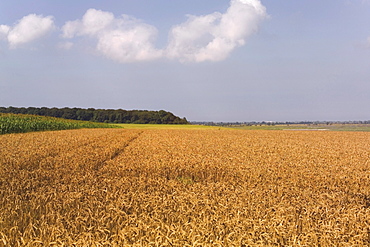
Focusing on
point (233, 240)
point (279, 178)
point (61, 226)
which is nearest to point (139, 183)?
point (61, 226)

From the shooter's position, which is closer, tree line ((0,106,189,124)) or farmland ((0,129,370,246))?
farmland ((0,129,370,246))

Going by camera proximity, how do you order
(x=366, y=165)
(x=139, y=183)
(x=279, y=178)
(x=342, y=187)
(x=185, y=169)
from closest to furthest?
(x=139, y=183) < (x=342, y=187) < (x=279, y=178) < (x=185, y=169) < (x=366, y=165)

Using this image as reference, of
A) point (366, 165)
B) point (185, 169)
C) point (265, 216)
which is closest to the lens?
point (265, 216)

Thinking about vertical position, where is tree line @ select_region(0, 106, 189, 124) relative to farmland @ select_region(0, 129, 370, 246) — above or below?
above

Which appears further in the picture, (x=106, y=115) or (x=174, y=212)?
(x=106, y=115)

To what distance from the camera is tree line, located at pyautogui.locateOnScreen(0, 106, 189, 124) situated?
92.9m

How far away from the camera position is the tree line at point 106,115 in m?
92.9

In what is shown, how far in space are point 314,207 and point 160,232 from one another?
2602mm

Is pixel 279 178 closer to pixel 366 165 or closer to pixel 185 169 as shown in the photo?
pixel 185 169

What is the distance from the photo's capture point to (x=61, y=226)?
368cm

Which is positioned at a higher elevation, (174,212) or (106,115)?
(106,115)

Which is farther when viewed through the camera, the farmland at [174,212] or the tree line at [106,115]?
the tree line at [106,115]

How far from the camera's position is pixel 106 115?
94938 mm

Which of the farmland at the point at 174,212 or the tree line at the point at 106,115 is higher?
the tree line at the point at 106,115
